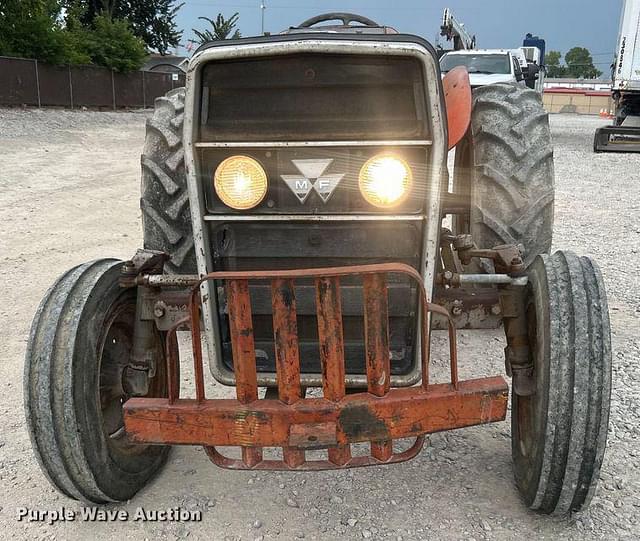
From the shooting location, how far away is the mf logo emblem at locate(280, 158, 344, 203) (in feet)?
7.79

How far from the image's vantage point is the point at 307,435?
216cm

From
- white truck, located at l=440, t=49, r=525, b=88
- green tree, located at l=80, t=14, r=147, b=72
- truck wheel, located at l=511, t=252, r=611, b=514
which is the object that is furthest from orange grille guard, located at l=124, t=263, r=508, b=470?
green tree, located at l=80, t=14, r=147, b=72

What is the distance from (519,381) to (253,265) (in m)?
1.13

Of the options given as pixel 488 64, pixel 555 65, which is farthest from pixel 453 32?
pixel 555 65

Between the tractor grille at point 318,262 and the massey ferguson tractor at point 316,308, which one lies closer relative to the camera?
the massey ferguson tractor at point 316,308

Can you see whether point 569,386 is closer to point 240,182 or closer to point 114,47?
point 240,182

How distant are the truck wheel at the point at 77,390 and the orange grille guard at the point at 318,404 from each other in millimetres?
271

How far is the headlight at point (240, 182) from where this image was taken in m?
2.37

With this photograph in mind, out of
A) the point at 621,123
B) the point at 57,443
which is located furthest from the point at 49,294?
the point at 621,123

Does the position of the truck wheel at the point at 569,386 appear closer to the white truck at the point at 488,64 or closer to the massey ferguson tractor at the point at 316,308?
the massey ferguson tractor at the point at 316,308

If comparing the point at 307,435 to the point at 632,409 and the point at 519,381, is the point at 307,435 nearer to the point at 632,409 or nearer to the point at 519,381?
→ the point at 519,381

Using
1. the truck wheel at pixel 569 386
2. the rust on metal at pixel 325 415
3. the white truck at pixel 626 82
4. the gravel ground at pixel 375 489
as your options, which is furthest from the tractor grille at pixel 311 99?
the white truck at pixel 626 82

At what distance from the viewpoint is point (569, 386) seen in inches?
90.4

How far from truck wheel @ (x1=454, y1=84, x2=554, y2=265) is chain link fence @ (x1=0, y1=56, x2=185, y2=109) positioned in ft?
65.4
